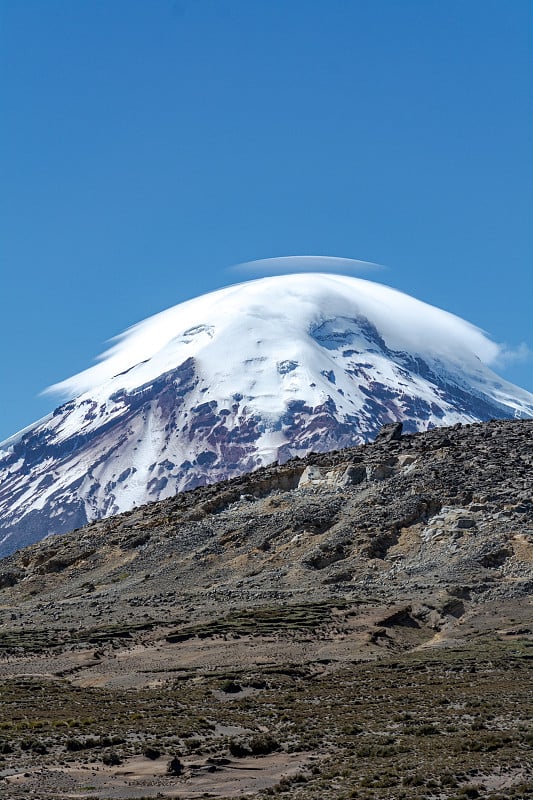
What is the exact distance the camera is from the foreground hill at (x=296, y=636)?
3494 cm

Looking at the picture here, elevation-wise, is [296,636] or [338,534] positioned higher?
[338,534]

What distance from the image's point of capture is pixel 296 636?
6506 centimetres

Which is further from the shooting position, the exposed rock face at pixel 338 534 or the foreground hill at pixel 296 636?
the exposed rock face at pixel 338 534

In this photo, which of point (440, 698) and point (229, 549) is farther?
point (229, 549)

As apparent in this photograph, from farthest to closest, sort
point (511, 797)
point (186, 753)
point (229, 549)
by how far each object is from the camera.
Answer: point (229, 549) → point (186, 753) → point (511, 797)

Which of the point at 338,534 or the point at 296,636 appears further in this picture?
the point at 338,534

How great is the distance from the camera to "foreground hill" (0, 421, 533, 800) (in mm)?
34938

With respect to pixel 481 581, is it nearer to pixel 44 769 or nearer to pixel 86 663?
pixel 86 663

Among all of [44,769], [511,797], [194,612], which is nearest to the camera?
[511,797]

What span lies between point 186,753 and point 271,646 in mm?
26030

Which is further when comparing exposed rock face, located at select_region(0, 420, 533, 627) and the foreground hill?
exposed rock face, located at select_region(0, 420, 533, 627)

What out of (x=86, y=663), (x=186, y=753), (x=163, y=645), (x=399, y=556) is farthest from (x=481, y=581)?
(x=186, y=753)

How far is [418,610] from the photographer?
6938 centimetres

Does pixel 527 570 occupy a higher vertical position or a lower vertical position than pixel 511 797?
higher
